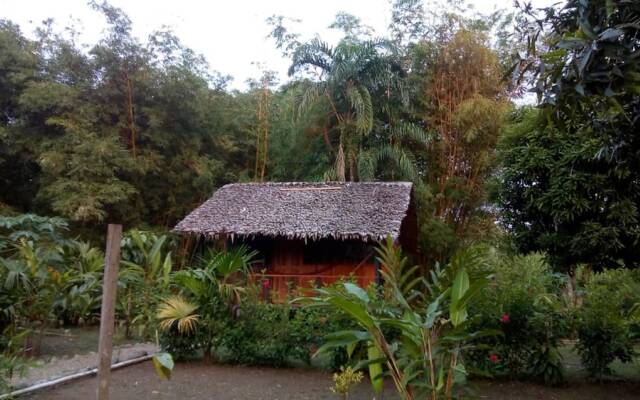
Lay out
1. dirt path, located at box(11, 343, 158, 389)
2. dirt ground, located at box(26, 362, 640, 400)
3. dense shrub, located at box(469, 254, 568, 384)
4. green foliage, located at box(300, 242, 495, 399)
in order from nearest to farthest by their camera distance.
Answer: green foliage, located at box(300, 242, 495, 399), dirt ground, located at box(26, 362, 640, 400), dirt path, located at box(11, 343, 158, 389), dense shrub, located at box(469, 254, 568, 384)

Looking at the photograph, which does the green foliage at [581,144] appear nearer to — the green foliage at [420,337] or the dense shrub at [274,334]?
the green foliage at [420,337]

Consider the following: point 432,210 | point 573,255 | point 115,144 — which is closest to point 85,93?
point 115,144

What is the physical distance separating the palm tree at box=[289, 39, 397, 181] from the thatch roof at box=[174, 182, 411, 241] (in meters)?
2.10

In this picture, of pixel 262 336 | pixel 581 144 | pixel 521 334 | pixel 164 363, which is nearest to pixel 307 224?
pixel 262 336

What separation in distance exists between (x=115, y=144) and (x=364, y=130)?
255 inches

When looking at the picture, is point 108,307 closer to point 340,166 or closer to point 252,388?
point 252,388

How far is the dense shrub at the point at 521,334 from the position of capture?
6.63 meters

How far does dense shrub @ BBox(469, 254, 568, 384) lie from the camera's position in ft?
21.8

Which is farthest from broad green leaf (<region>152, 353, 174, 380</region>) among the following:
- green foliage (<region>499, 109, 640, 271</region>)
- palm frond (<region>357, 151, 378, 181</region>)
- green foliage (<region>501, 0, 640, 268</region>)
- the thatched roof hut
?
palm frond (<region>357, 151, 378, 181</region>)

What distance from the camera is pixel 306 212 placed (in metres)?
11.9

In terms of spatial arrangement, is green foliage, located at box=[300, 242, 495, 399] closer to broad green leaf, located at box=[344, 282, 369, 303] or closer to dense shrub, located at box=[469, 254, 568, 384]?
broad green leaf, located at box=[344, 282, 369, 303]

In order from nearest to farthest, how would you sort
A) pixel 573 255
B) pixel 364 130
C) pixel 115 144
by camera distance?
1. pixel 573 255
2. pixel 115 144
3. pixel 364 130

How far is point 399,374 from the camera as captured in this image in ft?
11.4

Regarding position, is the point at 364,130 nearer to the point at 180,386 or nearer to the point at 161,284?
the point at 161,284
